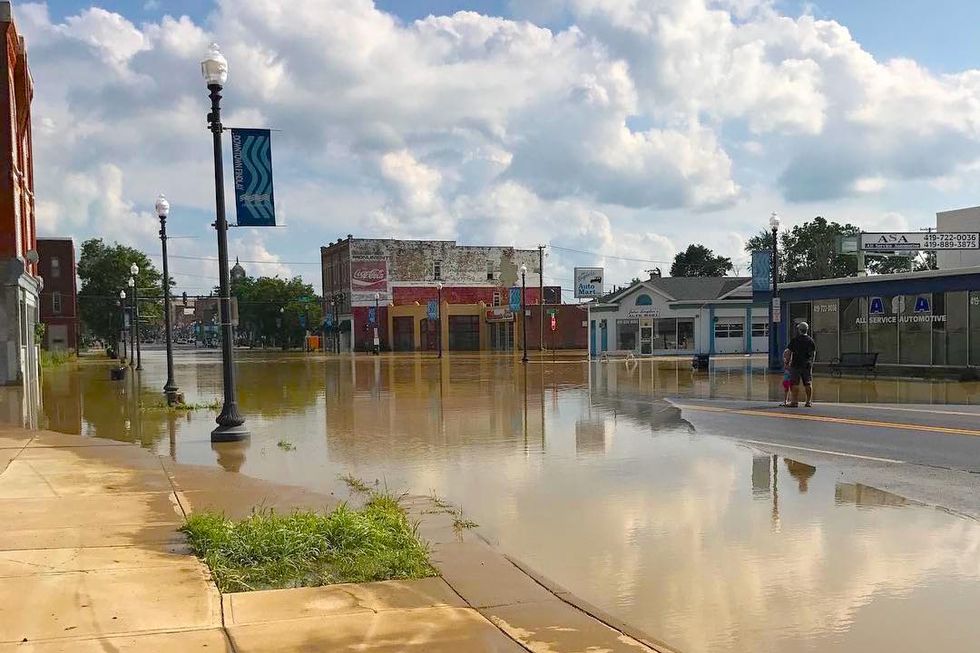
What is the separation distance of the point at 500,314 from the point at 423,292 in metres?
13.4

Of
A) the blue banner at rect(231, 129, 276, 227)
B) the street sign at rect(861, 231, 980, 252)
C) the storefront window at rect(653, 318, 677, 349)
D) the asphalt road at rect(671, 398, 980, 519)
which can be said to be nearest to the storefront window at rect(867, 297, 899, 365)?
the street sign at rect(861, 231, 980, 252)

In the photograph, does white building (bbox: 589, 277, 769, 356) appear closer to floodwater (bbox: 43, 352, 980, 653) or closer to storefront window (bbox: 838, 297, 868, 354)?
storefront window (bbox: 838, 297, 868, 354)

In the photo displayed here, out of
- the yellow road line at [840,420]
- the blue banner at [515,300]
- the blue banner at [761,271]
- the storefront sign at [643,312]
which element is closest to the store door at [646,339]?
the storefront sign at [643,312]

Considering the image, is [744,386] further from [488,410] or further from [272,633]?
[272,633]

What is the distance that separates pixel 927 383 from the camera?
2639 cm

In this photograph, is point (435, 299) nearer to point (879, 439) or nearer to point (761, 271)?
point (761, 271)

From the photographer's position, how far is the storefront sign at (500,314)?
78188mm

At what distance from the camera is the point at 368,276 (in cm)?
8744

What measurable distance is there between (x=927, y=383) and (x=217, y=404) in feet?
70.2

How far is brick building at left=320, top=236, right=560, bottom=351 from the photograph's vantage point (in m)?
81.6

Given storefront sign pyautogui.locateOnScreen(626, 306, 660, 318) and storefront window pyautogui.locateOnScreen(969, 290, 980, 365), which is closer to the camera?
storefront window pyautogui.locateOnScreen(969, 290, 980, 365)

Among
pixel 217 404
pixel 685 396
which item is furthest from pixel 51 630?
pixel 685 396

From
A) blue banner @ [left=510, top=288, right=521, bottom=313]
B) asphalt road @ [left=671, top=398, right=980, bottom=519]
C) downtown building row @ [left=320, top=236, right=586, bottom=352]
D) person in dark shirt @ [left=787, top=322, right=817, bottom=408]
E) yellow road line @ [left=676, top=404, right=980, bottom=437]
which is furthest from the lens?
downtown building row @ [left=320, top=236, right=586, bottom=352]

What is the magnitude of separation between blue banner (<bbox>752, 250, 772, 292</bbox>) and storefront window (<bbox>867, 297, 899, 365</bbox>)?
147 inches
